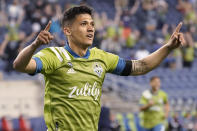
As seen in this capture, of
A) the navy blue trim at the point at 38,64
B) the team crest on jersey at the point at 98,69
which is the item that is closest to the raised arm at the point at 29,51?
the navy blue trim at the point at 38,64

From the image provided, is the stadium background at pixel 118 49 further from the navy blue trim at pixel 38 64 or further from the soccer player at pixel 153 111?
the navy blue trim at pixel 38 64

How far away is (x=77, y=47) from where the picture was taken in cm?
455

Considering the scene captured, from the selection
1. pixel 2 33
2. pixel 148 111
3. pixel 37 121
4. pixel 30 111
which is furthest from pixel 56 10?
pixel 148 111

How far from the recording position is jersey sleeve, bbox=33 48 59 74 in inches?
162

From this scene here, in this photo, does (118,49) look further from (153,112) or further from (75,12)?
(75,12)

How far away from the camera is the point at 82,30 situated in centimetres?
448

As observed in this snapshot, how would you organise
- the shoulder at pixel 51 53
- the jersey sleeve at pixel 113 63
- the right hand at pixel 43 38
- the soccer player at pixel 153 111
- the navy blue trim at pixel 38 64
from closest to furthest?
the right hand at pixel 43 38, the navy blue trim at pixel 38 64, the shoulder at pixel 51 53, the jersey sleeve at pixel 113 63, the soccer player at pixel 153 111

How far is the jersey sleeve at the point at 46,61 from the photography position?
4115mm

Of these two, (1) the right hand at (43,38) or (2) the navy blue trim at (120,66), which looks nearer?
(1) the right hand at (43,38)

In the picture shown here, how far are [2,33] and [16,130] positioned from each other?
199 inches

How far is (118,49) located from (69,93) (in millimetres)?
14022

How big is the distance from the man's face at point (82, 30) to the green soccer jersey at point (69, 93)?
151mm

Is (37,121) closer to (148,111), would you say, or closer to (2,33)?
(148,111)

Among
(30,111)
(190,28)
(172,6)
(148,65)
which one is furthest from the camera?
(172,6)
